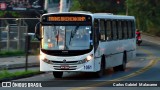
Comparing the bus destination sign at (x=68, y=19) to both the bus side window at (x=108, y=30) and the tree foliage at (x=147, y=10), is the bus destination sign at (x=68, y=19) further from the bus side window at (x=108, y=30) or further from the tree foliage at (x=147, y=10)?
the tree foliage at (x=147, y=10)

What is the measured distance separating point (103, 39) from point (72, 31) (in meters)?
2.33

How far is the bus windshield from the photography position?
2227cm

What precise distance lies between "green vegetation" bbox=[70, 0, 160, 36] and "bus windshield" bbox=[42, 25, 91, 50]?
4785 centimetres

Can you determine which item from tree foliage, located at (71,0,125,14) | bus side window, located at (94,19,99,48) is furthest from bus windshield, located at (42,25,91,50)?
tree foliage, located at (71,0,125,14)

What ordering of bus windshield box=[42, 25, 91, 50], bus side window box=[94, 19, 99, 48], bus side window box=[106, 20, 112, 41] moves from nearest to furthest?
bus windshield box=[42, 25, 91, 50], bus side window box=[94, 19, 99, 48], bus side window box=[106, 20, 112, 41]

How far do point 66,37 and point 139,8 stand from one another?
48445mm

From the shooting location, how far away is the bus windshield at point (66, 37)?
2227 cm

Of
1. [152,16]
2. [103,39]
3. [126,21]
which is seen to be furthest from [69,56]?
[152,16]

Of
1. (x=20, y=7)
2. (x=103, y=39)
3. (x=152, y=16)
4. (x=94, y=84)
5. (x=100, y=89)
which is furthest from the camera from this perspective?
(x=152, y=16)

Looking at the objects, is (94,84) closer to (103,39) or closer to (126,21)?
(103,39)

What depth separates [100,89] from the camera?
1822 cm

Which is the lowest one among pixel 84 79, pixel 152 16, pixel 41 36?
pixel 152 16

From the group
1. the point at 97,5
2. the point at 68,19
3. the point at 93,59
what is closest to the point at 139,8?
the point at 97,5

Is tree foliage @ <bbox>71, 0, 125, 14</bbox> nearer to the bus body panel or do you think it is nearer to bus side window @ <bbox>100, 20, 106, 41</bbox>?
the bus body panel
